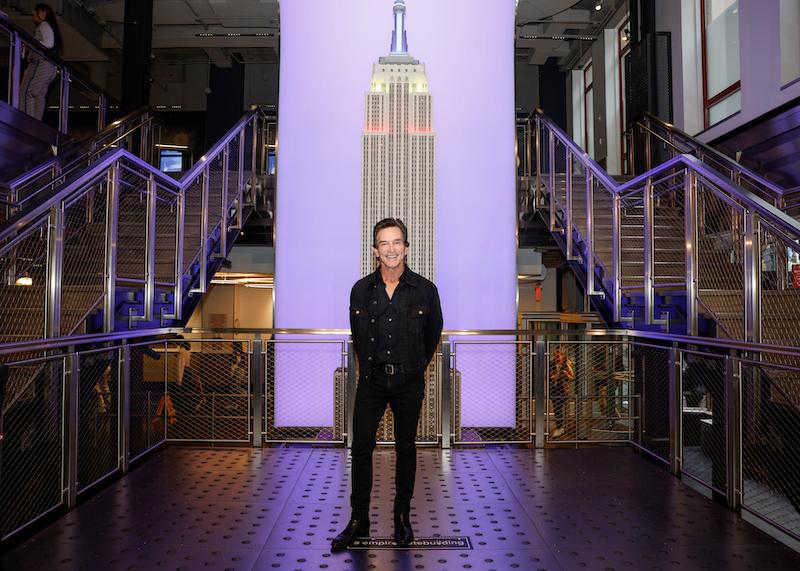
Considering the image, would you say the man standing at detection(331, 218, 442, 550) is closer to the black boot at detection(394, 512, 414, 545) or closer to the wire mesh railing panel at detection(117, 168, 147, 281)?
the black boot at detection(394, 512, 414, 545)

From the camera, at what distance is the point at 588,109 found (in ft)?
48.3

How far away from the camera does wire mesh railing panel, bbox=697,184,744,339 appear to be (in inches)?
188

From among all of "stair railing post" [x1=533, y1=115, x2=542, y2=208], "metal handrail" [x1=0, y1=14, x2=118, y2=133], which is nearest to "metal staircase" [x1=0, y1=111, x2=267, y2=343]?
"metal handrail" [x1=0, y1=14, x2=118, y2=133]

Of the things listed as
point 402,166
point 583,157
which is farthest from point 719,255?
point 402,166

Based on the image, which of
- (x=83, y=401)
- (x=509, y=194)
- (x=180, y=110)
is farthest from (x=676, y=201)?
(x=180, y=110)

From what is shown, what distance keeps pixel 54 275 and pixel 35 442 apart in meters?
0.98

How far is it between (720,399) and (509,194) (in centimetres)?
328

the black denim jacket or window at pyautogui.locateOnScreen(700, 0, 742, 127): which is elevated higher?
window at pyautogui.locateOnScreen(700, 0, 742, 127)

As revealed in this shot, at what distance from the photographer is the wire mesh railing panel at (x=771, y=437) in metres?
3.58

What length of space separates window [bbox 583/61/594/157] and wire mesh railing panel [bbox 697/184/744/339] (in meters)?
8.66

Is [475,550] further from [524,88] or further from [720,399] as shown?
[524,88]

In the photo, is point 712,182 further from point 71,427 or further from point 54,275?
point 71,427

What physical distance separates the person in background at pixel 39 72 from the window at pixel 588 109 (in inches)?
449

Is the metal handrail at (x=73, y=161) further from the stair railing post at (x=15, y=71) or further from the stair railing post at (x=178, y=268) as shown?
the stair railing post at (x=178, y=268)
